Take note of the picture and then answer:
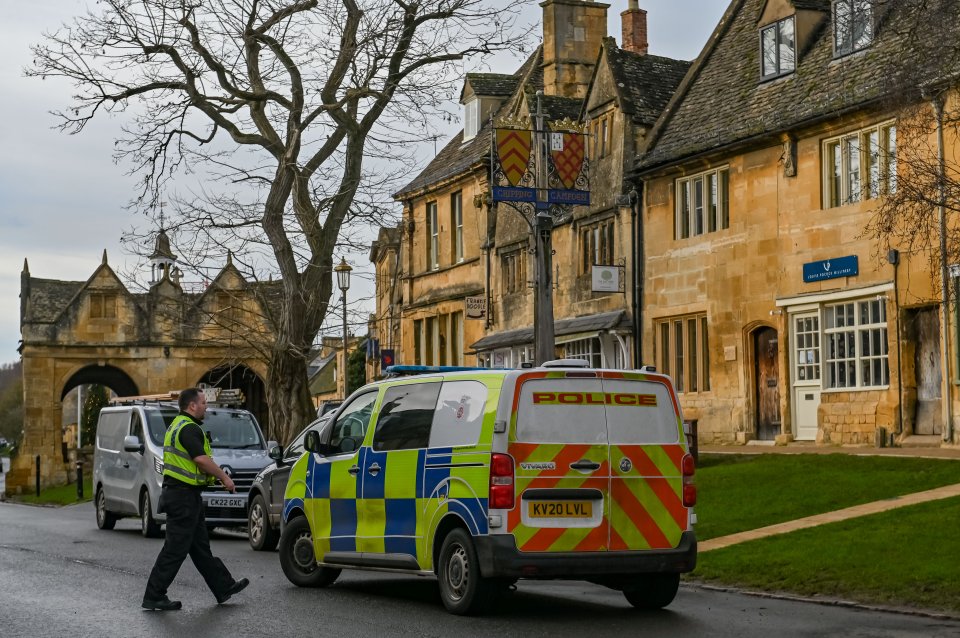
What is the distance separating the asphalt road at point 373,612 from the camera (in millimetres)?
10680

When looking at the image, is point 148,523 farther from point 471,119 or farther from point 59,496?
point 59,496

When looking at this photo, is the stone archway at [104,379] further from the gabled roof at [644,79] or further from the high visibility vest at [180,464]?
the high visibility vest at [180,464]

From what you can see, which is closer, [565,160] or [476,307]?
[565,160]

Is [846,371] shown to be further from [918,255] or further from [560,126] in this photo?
[560,126]

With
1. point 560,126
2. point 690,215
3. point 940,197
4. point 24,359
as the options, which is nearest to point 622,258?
point 690,215

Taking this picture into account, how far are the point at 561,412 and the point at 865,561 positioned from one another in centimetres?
425

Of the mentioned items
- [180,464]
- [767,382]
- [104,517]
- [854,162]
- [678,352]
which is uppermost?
[854,162]

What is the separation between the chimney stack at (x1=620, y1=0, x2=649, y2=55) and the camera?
40.7 metres

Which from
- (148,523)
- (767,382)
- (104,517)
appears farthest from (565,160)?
(104,517)

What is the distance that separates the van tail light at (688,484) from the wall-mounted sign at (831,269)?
15223 millimetres

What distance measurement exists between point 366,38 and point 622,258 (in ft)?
29.0

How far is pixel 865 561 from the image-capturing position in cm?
1393

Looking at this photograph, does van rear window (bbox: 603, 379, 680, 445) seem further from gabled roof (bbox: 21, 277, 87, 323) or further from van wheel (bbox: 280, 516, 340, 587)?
gabled roof (bbox: 21, 277, 87, 323)

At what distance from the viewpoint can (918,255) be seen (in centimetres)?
2481
